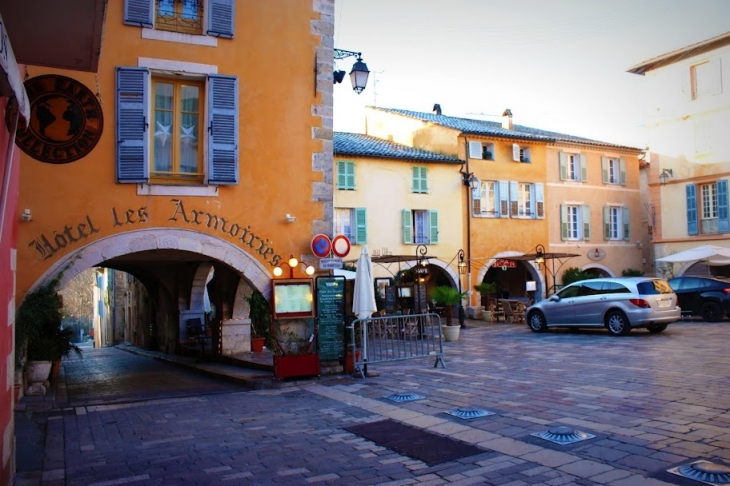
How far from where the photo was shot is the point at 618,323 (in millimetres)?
16141

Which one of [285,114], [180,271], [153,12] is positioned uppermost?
[153,12]

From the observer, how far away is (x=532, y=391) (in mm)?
8570

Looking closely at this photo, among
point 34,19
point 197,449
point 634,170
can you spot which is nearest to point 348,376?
point 197,449

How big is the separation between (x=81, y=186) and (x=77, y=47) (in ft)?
17.0

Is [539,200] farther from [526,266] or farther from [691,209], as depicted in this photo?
[691,209]

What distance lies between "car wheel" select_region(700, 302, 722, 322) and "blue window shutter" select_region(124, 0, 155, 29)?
18452 millimetres

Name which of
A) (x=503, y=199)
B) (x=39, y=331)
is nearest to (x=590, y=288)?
(x=503, y=199)

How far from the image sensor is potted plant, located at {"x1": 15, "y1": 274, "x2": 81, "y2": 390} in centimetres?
911

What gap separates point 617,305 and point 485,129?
1456 centimetres

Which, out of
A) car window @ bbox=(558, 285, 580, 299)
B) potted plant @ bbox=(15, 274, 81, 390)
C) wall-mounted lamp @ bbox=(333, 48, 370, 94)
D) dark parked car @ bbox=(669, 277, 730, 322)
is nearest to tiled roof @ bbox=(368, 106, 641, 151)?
dark parked car @ bbox=(669, 277, 730, 322)

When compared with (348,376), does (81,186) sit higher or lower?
higher

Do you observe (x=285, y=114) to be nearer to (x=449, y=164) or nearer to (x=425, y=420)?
(x=425, y=420)

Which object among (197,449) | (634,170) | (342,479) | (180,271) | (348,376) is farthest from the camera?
(634,170)

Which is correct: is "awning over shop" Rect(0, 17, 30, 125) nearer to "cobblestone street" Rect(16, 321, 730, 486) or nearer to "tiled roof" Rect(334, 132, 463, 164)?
"cobblestone street" Rect(16, 321, 730, 486)
